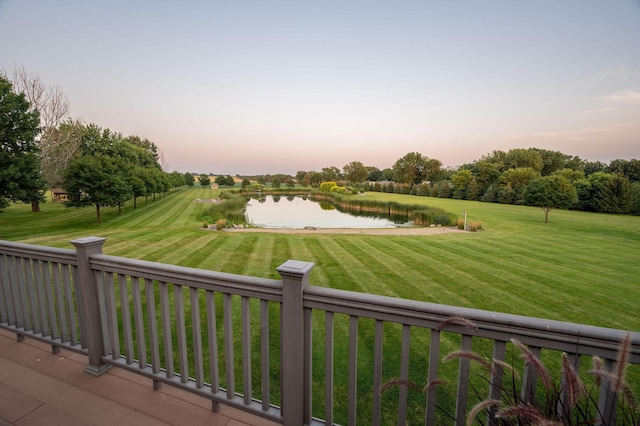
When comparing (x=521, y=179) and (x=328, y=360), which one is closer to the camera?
(x=328, y=360)

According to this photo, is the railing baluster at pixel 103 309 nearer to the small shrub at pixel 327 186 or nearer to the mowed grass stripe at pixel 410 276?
the mowed grass stripe at pixel 410 276

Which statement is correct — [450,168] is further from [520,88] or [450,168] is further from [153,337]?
[153,337]

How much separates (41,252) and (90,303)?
2.50 feet

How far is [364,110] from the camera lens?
23312 mm

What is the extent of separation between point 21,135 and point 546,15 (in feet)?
80.2

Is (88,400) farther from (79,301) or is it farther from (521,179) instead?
(521,179)

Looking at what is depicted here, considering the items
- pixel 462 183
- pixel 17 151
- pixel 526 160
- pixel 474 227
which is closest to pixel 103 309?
pixel 474 227

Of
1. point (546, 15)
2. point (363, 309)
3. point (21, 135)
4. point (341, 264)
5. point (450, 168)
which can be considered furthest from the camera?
point (450, 168)

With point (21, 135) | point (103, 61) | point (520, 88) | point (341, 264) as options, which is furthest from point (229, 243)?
point (520, 88)

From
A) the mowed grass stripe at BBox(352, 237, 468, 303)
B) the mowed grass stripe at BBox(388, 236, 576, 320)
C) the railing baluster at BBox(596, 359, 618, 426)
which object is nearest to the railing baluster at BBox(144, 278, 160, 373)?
the railing baluster at BBox(596, 359, 618, 426)

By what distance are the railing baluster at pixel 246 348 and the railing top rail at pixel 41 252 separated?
5.87 feet

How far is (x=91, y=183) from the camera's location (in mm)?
16109

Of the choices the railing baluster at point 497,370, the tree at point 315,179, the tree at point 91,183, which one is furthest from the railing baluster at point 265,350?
the tree at point 315,179

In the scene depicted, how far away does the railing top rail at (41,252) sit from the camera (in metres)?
2.46
